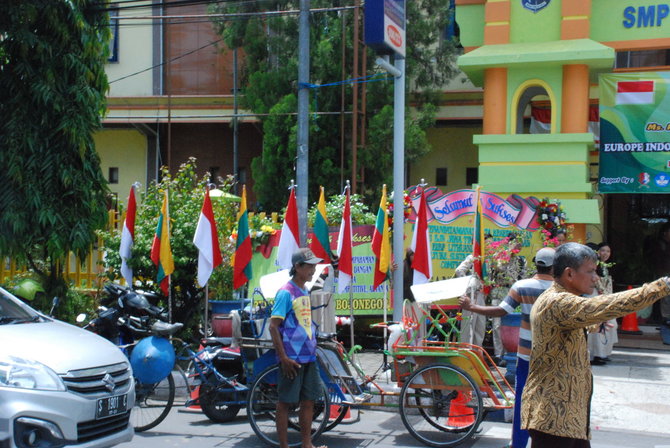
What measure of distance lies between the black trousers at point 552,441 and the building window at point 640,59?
14.5 m

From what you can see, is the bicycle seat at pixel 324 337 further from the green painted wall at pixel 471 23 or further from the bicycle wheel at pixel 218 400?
the green painted wall at pixel 471 23

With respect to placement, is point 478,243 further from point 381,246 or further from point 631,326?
point 631,326

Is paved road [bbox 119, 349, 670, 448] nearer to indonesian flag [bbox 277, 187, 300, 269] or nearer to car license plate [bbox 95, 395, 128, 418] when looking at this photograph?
car license plate [bbox 95, 395, 128, 418]

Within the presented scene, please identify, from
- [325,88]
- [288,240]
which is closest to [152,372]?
[288,240]

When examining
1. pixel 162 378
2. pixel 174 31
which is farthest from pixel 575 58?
pixel 174 31

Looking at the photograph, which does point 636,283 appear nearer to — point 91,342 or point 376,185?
point 376,185

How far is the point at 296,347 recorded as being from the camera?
664 centimetres

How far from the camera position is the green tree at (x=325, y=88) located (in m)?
16.9

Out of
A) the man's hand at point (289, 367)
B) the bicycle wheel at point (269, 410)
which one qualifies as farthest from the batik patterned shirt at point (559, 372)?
the bicycle wheel at point (269, 410)

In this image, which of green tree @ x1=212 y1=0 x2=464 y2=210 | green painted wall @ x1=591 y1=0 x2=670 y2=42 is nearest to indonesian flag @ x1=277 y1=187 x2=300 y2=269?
green tree @ x1=212 y1=0 x2=464 y2=210

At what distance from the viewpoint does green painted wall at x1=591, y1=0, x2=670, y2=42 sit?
44.5 feet

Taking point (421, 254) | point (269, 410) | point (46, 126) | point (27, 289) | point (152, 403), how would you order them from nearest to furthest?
point (269, 410)
point (152, 403)
point (421, 254)
point (46, 126)
point (27, 289)

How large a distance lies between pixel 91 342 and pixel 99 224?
204 inches

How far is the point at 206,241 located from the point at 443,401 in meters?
3.91
